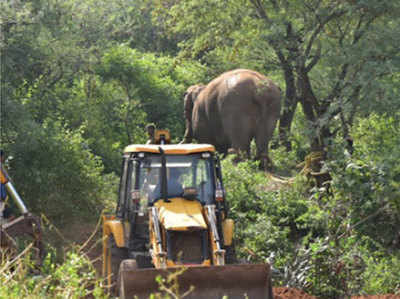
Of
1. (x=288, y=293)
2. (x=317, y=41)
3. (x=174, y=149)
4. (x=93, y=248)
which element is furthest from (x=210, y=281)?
(x=317, y=41)

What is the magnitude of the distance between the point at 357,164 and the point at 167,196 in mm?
2849

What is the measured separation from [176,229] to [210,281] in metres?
0.90

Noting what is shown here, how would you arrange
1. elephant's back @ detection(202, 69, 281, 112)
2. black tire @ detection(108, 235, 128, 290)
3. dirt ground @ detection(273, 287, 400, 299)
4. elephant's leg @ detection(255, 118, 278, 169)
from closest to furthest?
dirt ground @ detection(273, 287, 400, 299) < black tire @ detection(108, 235, 128, 290) < elephant's back @ detection(202, 69, 281, 112) < elephant's leg @ detection(255, 118, 278, 169)

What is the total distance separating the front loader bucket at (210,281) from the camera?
8.59m

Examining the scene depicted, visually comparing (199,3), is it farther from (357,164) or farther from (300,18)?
(357,164)

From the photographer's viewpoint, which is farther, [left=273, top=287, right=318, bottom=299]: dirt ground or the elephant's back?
the elephant's back

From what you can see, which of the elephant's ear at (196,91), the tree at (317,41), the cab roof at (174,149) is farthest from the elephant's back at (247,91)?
the cab roof at (174,149)

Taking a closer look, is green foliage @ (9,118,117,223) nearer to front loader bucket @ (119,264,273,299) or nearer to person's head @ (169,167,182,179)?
person's head @ (169,167,182,179)

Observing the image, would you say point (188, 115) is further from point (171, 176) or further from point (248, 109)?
point (171, 176)

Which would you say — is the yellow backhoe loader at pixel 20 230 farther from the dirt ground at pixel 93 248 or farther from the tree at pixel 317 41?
the tree at pixel 317 41

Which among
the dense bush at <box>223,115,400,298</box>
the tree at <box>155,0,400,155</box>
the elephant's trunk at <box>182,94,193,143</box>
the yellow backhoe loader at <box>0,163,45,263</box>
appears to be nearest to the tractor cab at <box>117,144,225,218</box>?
the yellow backhoe loader at <box>0,163,45,263</box>

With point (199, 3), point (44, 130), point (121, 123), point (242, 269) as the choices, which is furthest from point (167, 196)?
point (121, 123)

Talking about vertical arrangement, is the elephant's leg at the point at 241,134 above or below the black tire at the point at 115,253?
above

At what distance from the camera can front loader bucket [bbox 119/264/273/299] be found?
8594mm
